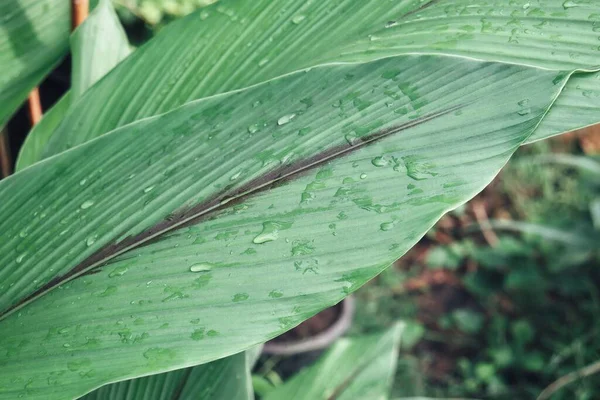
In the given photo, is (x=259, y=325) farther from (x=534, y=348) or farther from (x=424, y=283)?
(x=424, y=283)

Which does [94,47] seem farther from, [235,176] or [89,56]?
[235,176]

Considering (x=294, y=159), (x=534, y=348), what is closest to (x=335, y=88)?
(x=294, y=159)

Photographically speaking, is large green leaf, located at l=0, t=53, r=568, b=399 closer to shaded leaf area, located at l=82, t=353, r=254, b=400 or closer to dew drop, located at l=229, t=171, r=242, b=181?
dew drop, located at l=229, t=171, r=242, b=181

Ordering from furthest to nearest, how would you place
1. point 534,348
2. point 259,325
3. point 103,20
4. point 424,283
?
point 424,283
point 534,348
point 103,20
point 259,325

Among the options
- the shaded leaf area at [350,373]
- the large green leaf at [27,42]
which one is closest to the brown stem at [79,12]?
the large green leaf at [27,42]

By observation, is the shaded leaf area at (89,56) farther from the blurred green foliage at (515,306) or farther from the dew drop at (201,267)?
the blurred green foliage at (515,306)

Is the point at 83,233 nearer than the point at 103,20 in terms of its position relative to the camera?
Yes

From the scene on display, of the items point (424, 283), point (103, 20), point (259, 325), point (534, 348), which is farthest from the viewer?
point (424, 283)
